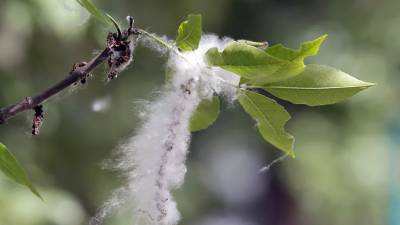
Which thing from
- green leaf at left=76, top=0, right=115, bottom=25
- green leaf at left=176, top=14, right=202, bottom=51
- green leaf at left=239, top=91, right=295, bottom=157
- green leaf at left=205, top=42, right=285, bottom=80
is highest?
green leaf at left=76, top=0, right=115, bottom=25

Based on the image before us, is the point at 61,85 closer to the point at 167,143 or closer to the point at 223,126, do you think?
the point at 167,143

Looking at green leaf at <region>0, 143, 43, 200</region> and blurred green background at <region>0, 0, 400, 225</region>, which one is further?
blurred green background at <region>0, 0, 400, 225</region>

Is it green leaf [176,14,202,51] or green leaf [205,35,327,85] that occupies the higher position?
green leaf [176,14,202,51]

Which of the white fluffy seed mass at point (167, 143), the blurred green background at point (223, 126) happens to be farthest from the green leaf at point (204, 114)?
the blurred green background at point (223, 126)

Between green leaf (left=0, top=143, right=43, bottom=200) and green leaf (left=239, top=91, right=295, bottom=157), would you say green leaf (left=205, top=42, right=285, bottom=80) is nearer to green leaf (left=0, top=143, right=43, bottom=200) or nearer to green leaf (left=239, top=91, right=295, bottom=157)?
green leaf (left=239, top=91, right=295, bottom=157)

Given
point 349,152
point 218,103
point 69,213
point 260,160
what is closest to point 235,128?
point 260,160

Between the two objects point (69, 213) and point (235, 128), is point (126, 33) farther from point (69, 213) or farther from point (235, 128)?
point (235, 128)

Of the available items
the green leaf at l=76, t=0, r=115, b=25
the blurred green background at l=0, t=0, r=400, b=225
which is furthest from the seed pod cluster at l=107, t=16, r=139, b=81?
the blurred green background at l=0, t=0, r=400, b=225
